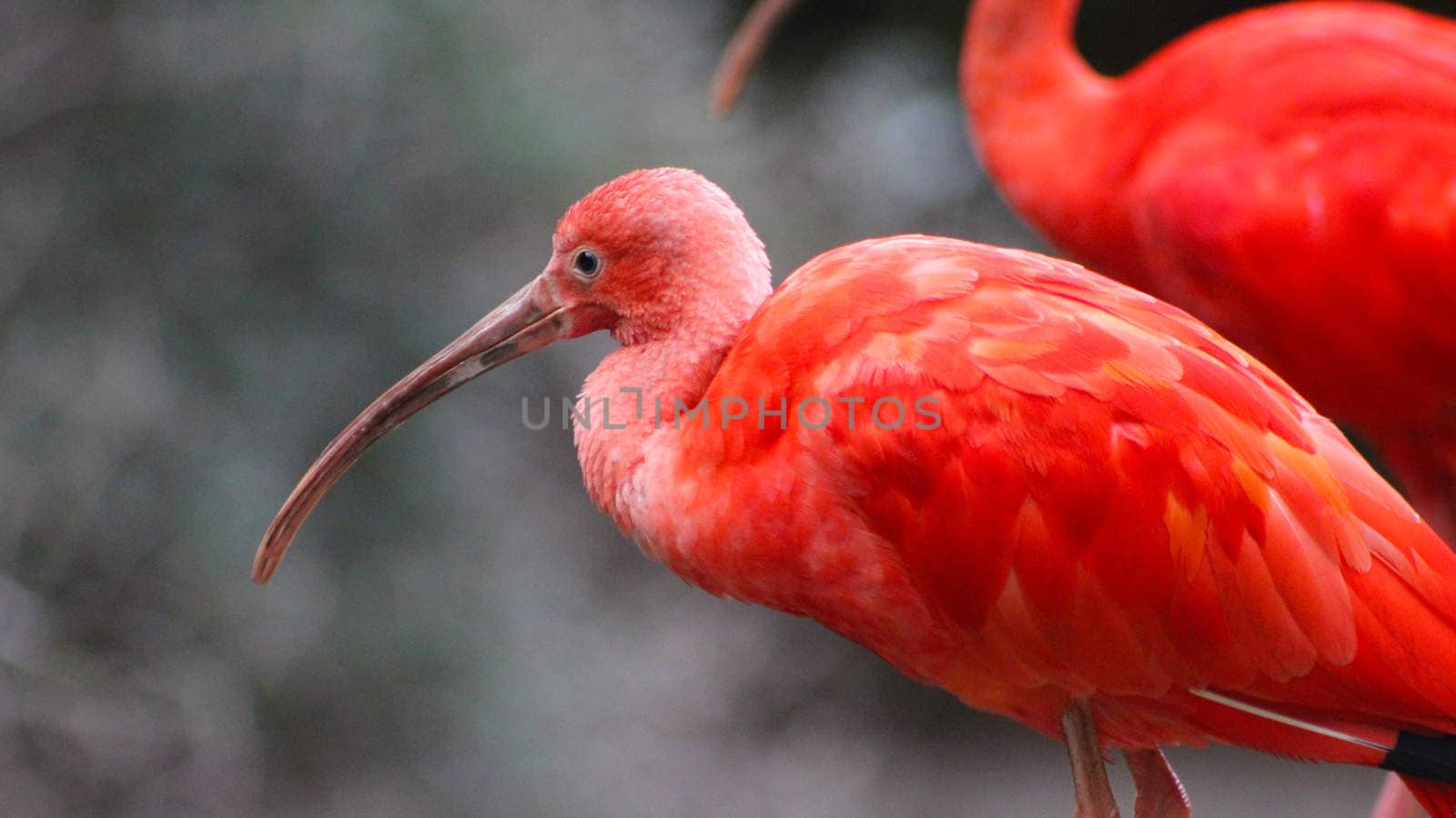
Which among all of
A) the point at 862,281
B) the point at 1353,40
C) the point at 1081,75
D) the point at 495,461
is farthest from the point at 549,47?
the point at 862,281

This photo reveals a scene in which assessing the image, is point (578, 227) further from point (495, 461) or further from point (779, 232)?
point (779, 232)

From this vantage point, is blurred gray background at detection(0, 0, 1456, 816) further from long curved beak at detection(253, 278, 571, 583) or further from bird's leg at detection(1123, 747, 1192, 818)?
bird's leg at detection(1123, 747, 1192, 818)

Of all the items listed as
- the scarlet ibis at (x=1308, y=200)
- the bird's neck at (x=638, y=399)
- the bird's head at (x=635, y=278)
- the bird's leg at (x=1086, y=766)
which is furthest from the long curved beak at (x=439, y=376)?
the scarlet ibis at (x=1308, y=200)

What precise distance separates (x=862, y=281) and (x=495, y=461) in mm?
2570

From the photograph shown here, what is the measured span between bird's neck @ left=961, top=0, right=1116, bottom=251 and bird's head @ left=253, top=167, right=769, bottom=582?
5.63 feet

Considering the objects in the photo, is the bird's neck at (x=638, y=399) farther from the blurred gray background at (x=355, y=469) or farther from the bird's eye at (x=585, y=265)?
the blurred gray background at (x=355, y=469)

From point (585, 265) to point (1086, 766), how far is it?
1077 mm

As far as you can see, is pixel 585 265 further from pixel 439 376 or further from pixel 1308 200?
pixel 1308 200

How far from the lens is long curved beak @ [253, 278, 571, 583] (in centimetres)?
235

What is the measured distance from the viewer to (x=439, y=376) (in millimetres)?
2400

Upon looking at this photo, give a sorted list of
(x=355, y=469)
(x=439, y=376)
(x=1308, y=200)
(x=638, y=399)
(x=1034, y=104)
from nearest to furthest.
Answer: (x=638, y=399) → (x=439, y=376) → (x=1308, y=200) → (x=1034, y=104) → (x=355, y=469)

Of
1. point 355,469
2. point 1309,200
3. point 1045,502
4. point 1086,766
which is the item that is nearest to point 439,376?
point 1045,502

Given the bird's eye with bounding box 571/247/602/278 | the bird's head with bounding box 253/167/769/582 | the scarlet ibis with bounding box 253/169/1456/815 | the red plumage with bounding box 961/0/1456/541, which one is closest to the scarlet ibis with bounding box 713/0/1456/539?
the red plumage with bounding box 961/0/1456/541

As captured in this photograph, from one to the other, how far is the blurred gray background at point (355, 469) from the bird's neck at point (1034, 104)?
3.34ft
